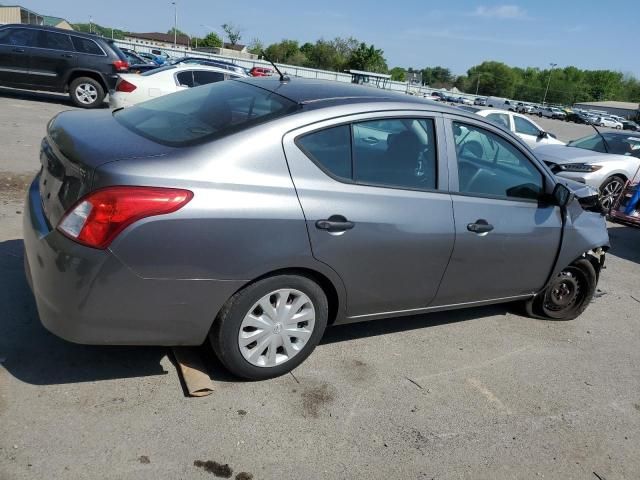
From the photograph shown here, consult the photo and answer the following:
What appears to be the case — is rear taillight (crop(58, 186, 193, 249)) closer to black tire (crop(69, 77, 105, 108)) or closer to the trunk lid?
the trunk lid

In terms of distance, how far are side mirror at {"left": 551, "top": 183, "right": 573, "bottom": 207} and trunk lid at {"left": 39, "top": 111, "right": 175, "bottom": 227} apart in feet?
9.39

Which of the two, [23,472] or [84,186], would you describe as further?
[84,186]

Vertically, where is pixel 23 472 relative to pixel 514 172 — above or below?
below

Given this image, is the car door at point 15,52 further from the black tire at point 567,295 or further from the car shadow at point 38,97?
the black tire at point 567,295

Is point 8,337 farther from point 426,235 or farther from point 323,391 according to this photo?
point 426,235

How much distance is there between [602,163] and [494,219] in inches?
268

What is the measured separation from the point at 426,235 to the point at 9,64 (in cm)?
1217

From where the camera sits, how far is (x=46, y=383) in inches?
115

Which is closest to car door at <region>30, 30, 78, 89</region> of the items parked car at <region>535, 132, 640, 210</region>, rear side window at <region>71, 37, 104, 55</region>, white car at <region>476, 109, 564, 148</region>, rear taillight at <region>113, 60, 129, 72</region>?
rear side window at <region>71, 37, 104, 55</region>

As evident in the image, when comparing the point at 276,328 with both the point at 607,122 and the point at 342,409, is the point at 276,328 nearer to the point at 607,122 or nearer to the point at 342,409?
the point at 342,409

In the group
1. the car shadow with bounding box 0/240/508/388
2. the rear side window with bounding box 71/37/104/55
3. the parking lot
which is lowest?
the parking lot

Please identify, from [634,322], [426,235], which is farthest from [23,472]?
[634,322]

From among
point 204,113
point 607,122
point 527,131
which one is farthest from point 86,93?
point 607,122

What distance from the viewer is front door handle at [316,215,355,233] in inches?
117
